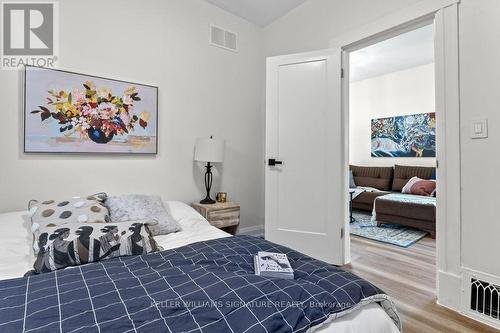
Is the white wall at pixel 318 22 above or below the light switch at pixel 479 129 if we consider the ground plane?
above

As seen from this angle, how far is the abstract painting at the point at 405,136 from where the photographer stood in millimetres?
4844

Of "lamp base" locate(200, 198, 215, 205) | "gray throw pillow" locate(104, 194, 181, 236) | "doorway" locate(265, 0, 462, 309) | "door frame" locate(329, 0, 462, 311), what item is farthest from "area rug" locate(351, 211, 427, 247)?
"gray throw pillow" locate(104, 194, 181, 236)

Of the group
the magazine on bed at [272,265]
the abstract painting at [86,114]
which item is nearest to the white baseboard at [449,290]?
the magazine on bed at [272,265]

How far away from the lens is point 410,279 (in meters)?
2.35

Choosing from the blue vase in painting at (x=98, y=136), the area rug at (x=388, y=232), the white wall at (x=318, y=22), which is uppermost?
the white wall at (x=318, y=22)

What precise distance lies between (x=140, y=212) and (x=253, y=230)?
184 centimetres

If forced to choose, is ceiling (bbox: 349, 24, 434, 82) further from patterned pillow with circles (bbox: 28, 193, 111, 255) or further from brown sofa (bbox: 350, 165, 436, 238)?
patterned pillow with circles (bbox: 28, 193, 111, 255)

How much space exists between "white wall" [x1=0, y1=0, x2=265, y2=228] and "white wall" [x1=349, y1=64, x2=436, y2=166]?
322 cm

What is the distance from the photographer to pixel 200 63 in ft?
10.1

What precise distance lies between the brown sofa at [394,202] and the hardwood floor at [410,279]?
12.8 inches

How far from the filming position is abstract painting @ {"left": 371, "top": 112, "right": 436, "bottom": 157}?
484 cm

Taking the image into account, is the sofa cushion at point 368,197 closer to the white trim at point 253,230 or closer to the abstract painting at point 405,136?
the abstract painting at point 405,136

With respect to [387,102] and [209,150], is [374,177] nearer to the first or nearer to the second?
[387,102]

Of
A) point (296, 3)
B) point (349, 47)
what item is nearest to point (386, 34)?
point (349, 47)
